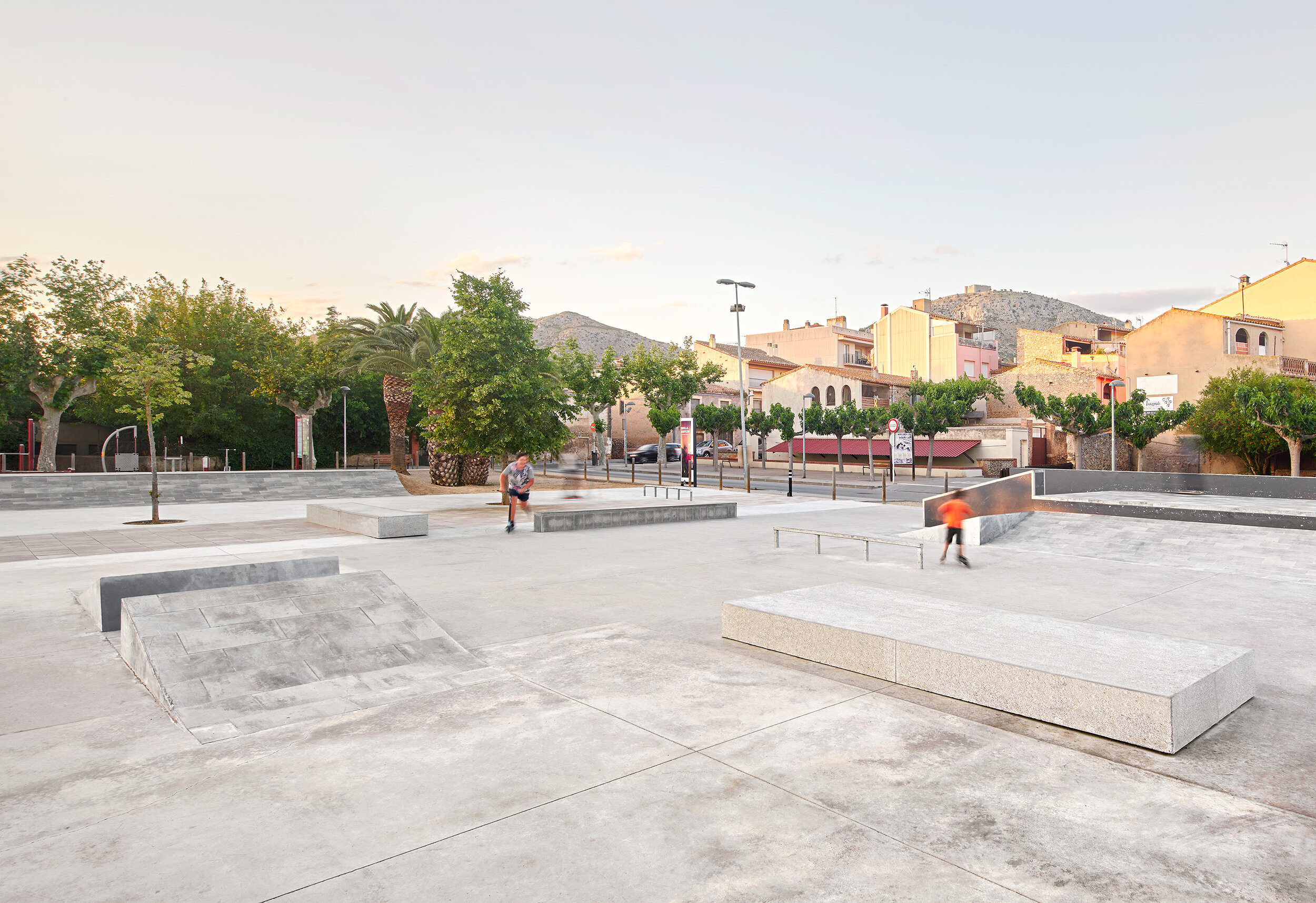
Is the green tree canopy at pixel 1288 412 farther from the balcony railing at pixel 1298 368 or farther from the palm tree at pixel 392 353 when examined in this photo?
the palm tree at pixel 392 353

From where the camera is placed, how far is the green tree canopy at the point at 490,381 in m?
19.4

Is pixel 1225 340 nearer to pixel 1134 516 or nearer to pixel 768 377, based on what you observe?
pixel 768 377

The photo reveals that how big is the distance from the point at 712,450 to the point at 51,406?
37.9m

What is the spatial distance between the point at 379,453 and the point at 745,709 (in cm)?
5034

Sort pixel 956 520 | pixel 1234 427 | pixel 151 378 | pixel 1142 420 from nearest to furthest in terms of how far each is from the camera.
Result: pixel 956 520, pixel 151 378, pixel 1234 427, pixel 1142 420

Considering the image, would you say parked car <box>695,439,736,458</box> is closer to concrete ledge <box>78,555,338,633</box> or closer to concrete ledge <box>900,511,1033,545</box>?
concrete ledge <box>900,511,1033,545</box>

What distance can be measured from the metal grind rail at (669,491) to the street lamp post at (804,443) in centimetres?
1127

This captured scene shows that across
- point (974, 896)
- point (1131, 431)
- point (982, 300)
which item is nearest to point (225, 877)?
point (974, 896)

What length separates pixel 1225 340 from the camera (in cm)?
4631

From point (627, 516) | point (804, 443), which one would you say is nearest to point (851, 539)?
point (627, 516)

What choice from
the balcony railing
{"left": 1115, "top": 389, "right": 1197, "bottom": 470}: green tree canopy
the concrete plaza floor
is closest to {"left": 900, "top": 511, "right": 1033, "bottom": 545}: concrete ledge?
the concrete plaza floor

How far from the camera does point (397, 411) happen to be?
3294 cm

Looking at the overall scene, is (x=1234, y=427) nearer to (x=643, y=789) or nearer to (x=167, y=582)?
(x=643, y=789)

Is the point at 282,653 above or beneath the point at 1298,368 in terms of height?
beneath
